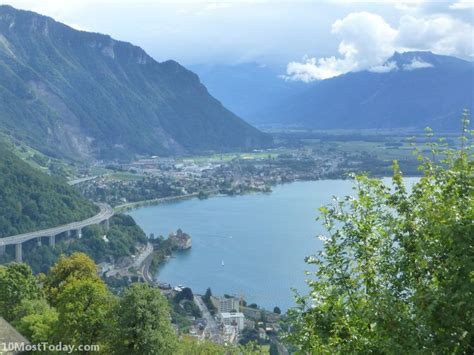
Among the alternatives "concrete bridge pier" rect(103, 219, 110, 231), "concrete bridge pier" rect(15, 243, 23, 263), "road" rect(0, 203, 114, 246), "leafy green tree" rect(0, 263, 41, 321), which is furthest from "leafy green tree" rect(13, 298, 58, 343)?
"concrete bridge pier" rect(103, 219, 110, 231)

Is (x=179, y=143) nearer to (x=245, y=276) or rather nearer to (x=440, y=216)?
(x=245, y=276)

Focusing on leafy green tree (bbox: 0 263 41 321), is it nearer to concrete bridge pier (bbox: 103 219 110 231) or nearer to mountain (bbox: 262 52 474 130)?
concrete bridge pier (bbox: 103 219 110 231)

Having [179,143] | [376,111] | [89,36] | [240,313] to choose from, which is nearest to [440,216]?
[240,313]

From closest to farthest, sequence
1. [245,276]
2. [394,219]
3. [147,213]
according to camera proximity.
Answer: [394,219]
[245,276]
[147,213]

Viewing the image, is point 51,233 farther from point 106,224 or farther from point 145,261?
point 145,261

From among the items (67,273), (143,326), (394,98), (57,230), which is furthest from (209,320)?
(394,98)

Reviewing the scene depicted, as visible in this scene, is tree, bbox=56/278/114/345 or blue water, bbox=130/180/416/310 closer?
tree, bbox=56/278/114/345
